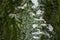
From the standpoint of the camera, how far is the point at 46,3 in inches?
127

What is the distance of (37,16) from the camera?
125 inches

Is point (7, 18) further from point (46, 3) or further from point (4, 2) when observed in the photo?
point (46, 3)

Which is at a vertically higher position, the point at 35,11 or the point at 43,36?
the point at 35,11

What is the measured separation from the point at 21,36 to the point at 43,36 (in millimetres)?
173

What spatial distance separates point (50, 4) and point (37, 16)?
148 mm

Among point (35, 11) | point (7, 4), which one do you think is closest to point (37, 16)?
point (35, 11)

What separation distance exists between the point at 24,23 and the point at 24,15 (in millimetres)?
63

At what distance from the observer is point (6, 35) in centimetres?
321

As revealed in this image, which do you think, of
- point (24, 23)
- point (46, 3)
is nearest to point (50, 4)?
point (46, 3)

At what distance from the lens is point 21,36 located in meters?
3.18

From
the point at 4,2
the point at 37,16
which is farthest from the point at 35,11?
the point at 4,2

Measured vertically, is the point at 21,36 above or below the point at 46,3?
below

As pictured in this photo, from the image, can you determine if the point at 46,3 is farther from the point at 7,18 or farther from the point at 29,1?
the point at 7,18

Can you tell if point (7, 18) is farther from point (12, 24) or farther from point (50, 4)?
point (50, 4)
